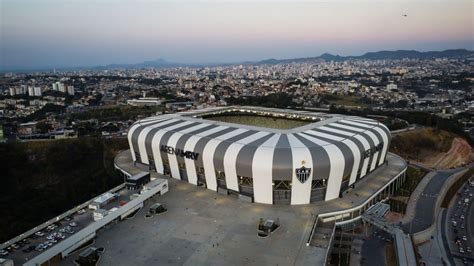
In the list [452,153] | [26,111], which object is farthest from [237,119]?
[26,111]

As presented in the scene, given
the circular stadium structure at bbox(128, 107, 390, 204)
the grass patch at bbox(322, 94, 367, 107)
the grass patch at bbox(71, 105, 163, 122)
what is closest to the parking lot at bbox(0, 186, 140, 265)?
the circular stadium structure at bbox(128, 107, 390, 204)

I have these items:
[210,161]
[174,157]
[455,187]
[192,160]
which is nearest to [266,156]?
[210,161]

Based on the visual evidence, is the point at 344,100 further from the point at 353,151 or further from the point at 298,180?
the point at 298,180

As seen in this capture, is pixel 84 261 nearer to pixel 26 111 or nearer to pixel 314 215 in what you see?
pixel 314 215

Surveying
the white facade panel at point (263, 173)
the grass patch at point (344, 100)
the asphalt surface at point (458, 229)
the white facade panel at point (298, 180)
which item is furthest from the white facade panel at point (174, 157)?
the grass patch at point (344, 100)

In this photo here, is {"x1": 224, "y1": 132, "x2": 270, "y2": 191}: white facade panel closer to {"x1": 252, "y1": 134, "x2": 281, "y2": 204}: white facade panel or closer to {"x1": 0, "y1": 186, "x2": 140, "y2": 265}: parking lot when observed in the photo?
{"x1": 252, "y1": 134, "x2": 281, "y2": 204}: white facade panel
